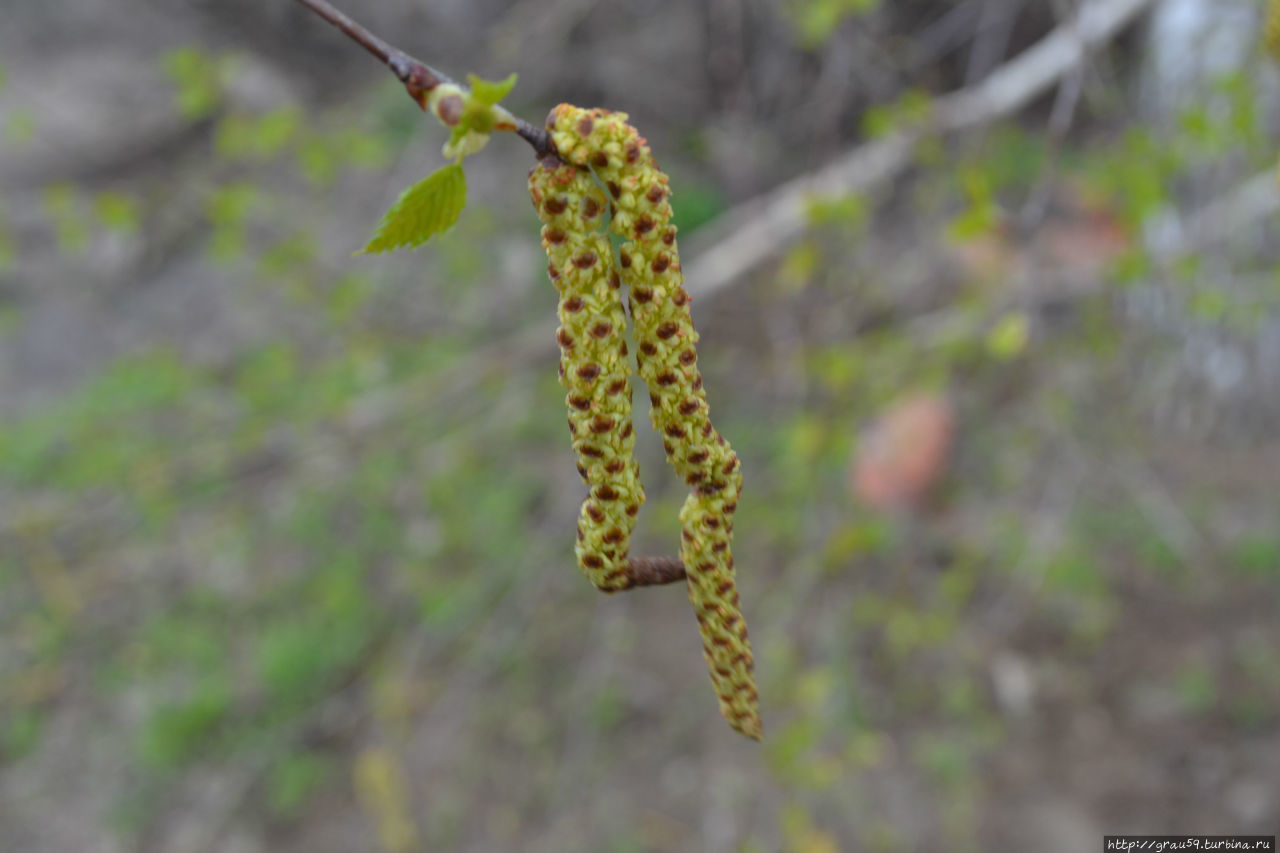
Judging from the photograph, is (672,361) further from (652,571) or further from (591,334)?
(652,571)

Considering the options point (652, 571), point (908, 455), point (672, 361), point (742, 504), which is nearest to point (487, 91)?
point (672, 361)

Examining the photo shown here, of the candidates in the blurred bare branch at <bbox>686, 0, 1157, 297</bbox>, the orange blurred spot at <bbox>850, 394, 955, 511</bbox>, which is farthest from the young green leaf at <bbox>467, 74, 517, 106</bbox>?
the orange blurred spot at <bbox>850, 394, 955, 511</bbox>

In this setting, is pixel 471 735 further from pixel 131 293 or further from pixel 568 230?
pixel 131 293

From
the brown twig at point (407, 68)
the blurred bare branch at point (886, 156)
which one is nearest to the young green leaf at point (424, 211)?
the brown twig at point (407, 68)

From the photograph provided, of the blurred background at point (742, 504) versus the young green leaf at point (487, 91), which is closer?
the young green leaf at point (487, 91)

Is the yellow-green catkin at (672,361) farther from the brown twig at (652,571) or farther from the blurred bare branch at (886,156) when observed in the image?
the blurred bare branch at (886,156)

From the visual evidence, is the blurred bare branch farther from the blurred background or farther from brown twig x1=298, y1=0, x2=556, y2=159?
brown twig x1=298, y1=0, x2=556, y2=159
